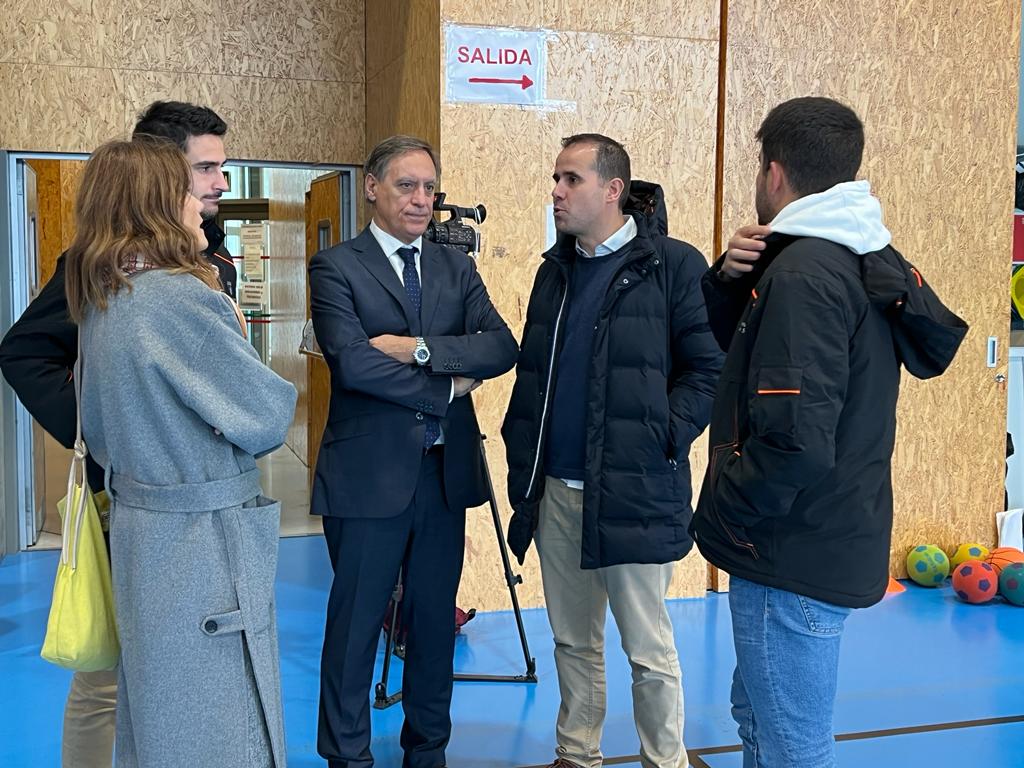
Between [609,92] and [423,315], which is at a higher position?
[609,92]

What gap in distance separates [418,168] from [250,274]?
8.75 meters

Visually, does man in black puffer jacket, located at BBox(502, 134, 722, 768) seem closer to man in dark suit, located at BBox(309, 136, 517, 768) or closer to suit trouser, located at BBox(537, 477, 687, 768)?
suit trouser, located at BBox(537, 477, 687, 768)

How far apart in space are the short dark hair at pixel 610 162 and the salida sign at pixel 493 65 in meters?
1.72

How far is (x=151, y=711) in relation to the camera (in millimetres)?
2068

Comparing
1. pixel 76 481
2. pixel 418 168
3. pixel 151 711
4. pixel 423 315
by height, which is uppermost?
pixel 418 168

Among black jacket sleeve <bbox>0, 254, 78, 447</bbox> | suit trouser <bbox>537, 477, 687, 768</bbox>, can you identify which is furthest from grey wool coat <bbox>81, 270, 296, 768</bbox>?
suit trouser <bbox>537, 477, 687, 768</bbox>

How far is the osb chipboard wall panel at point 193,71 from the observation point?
5570 mm

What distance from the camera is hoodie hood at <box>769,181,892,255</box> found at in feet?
6.75

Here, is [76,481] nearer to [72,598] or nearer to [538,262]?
[72,598]

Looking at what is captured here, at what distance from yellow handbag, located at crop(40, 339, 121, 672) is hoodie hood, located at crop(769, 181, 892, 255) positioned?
1476mm

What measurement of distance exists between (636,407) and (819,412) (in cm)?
89

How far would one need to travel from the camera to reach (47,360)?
235 centimetres

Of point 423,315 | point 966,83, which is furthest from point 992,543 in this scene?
point 423,315

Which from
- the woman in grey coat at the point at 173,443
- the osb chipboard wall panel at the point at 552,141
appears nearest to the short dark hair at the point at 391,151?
the woman in grey coat at the point at 173,443
